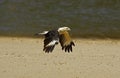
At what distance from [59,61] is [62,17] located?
4.75 meters

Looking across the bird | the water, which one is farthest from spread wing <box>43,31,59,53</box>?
the water

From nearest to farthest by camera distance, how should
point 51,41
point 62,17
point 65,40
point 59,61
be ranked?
point 51,41 → point 65,40 → point 59,61 → point 62,17

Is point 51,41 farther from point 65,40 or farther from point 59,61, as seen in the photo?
point 59,61

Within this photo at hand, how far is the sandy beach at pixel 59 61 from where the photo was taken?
8.84 meters

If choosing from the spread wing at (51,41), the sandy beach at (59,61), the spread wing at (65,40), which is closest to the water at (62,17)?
the sandy beach at (59,61)

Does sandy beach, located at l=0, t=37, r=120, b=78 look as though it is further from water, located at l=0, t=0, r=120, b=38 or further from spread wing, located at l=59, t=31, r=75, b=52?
spread wing, located at l=59, t=31, r=75, b=52

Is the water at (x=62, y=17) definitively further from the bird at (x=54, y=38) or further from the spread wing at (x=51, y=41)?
the spread wing at (x=51, y=41)

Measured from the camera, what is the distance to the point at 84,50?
36.3 ft

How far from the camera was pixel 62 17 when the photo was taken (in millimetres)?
14430

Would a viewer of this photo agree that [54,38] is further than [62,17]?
No

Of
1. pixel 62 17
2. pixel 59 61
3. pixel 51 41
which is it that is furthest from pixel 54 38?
pixel 62 17

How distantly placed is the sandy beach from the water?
4.39 feet

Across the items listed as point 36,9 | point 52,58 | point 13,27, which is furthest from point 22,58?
point 36,9

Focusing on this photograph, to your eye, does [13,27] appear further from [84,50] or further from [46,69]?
[46,69]
